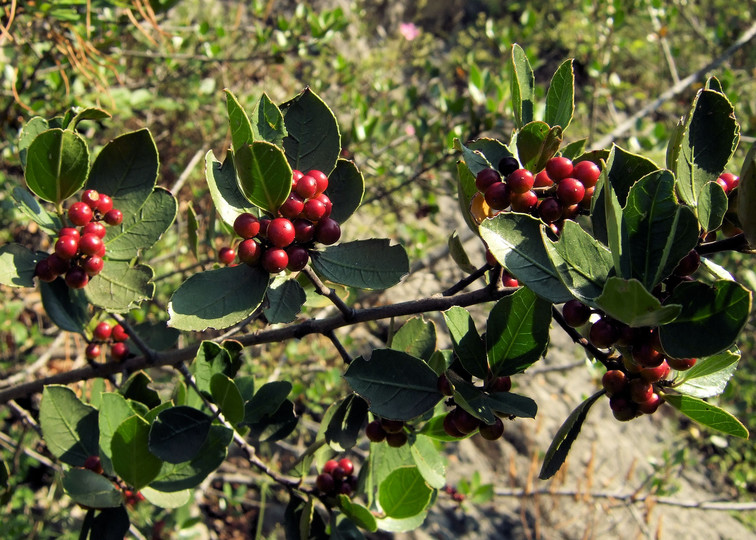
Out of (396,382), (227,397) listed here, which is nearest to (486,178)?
(396,382)

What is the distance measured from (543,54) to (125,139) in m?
7.63

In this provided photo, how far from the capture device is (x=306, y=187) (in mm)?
813

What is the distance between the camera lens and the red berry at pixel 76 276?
0.99m

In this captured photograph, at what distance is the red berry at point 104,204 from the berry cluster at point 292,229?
359 mm

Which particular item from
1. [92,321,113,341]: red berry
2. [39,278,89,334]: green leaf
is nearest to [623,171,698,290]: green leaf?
[39,278,89,334]: green leaf

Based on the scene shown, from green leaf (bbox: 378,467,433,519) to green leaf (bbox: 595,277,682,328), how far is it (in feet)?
2.00

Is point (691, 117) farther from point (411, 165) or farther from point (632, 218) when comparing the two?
point (411, 165)

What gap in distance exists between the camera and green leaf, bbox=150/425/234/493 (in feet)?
3.34

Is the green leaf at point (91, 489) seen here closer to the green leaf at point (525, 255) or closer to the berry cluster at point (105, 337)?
the berry cluster at point (105, 337)

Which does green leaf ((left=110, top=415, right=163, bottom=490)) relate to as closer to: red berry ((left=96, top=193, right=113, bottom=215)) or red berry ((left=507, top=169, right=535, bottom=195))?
red berry ((left=96, top=193, right=113, bottom=215))

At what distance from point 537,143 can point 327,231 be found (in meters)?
0.35

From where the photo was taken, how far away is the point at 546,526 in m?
3.96

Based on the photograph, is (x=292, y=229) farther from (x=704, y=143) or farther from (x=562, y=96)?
(x=704, y=143)

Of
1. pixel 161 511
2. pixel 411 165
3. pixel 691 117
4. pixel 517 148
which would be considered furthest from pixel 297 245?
pixel 411 165
